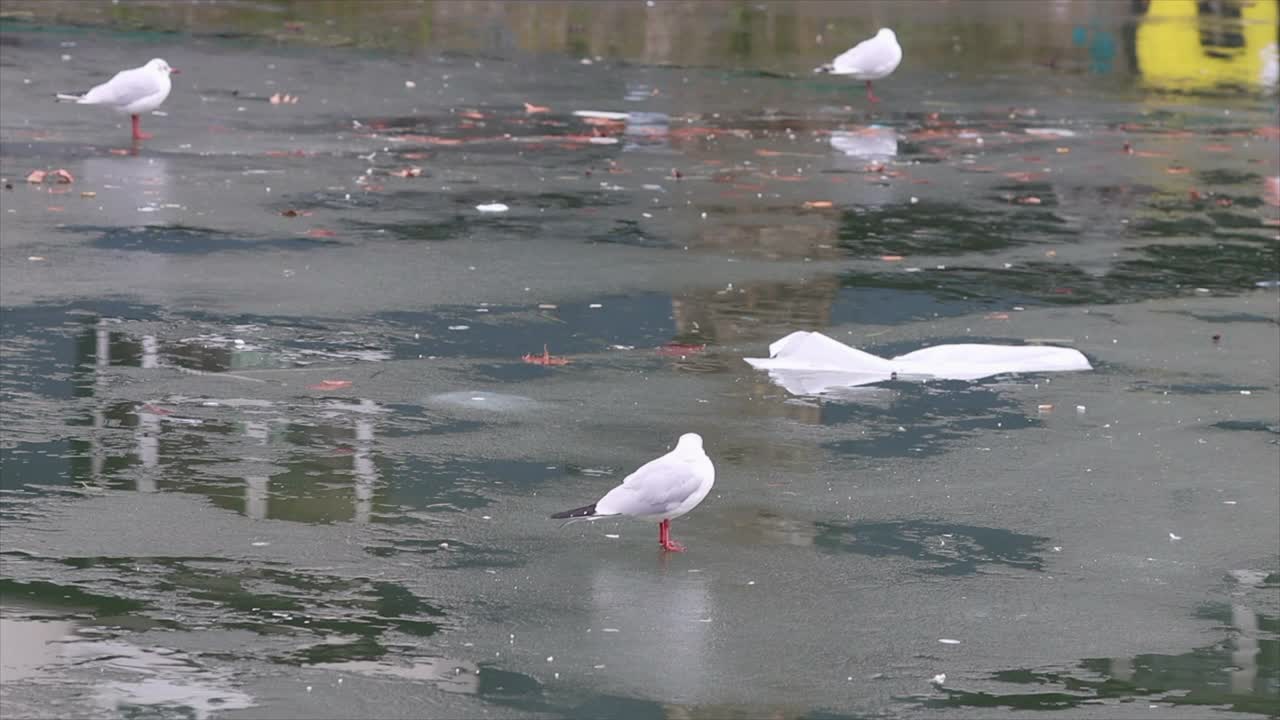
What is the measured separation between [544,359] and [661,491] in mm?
3611

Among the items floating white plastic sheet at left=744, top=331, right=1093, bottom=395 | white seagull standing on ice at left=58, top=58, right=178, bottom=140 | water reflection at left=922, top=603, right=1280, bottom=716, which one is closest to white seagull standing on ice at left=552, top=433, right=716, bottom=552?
water reflection at left=922, top=603, right=1280, bottom=716

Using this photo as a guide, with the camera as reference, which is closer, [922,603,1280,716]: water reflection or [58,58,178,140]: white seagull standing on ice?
[922,603,1280,716]: water reflection

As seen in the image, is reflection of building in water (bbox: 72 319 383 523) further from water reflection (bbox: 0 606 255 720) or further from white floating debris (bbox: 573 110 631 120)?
white floating debris (bbox: 573 110 631 120)

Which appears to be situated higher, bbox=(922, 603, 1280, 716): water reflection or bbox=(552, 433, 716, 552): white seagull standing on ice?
bbox=(552, 433, 716, 552): white seagull standing on ice

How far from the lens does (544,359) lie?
11820 millimetres

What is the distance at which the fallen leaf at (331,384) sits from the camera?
36.0ft

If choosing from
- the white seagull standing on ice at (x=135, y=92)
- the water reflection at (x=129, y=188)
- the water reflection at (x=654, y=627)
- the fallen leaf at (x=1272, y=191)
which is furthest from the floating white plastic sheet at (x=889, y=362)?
the white seagull standing on ice at (x=135, y=92)

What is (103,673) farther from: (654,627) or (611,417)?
(611,417)

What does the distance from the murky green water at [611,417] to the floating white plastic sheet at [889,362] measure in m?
0.22

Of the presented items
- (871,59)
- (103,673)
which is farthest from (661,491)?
(871,59)

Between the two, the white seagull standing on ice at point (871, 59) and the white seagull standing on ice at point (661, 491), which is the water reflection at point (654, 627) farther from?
the white seagull standing on ice at point (871, 59)

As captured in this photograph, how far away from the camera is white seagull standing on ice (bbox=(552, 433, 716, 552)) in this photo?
8.28 meters

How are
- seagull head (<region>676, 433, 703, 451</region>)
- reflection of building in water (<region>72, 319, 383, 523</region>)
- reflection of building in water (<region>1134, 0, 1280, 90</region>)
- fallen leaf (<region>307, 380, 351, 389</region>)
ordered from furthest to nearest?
reflection of building in water (<region>1134, 0, 1280, 90</region>)
fallen leaf (<region>307, 380, 351, 389</region>)
reflection of building in water (<region>72, 319, 383, 523</region>)
seagull head (<region>676, 433, 703, 451</region>)

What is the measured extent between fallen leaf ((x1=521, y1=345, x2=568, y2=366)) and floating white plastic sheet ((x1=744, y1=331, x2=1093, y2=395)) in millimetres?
998
